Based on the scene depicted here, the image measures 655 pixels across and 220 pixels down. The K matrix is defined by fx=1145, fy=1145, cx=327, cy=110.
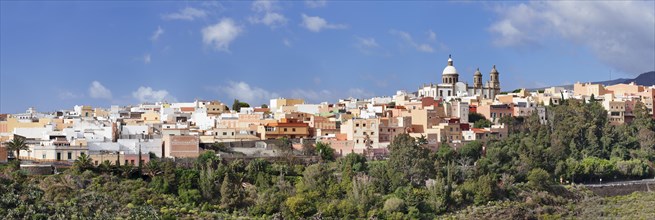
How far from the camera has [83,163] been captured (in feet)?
122

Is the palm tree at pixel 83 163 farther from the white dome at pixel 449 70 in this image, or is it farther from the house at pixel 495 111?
the white dome at pixel 449 70

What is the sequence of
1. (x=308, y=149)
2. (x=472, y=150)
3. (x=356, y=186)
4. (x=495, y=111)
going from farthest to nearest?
(x=495, y=111)
(x=472, y=150)
(x=308, y=149)
(x=356, y=186)

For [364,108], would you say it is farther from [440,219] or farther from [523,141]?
[440,219]

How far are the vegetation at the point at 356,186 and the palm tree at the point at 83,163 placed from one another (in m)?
0.04

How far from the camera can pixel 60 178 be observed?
35.5 m

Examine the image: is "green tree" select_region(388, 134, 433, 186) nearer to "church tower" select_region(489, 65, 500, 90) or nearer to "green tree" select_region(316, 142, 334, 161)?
"green tree" select_region(316, 142, 334, 161)

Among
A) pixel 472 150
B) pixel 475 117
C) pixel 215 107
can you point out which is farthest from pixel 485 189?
pixel 215 107

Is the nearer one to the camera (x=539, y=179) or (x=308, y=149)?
(x=539, y=179)

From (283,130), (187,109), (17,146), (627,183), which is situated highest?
(187,109)

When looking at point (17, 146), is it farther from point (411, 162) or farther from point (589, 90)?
point (589, 90)

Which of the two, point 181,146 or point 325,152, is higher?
point 181,146

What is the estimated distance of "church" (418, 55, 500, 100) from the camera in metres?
63.1

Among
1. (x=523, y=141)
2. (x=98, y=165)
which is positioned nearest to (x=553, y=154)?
(x=523, y=141)

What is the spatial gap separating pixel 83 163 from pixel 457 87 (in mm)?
31002
